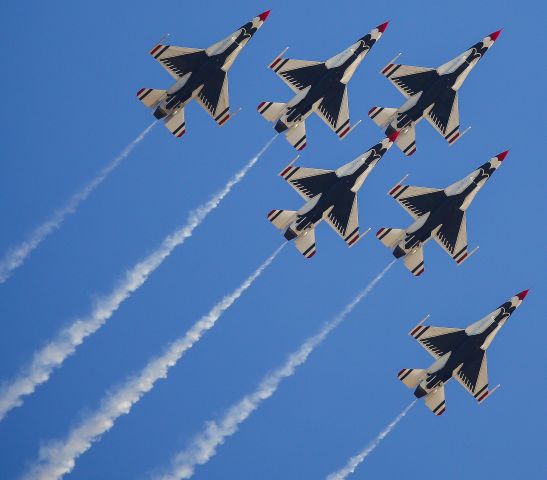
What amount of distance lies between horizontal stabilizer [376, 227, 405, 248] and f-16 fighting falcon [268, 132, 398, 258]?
9.09ft

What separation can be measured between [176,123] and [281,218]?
8425mm

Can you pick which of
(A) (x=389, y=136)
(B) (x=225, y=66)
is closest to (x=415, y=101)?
(A) (x=389, y=136)

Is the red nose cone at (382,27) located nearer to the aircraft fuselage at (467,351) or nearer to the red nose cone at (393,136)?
the red nose cone at (393,136)

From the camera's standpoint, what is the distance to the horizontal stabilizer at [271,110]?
113500 millimetres

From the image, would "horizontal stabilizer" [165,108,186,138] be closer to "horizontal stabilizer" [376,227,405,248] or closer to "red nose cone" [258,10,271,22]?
"red nose cone" [258,10,271,22]

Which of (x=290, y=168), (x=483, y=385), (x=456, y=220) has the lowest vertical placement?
(x=483, y=385)

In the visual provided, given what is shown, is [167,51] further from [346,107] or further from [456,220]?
[456,220]

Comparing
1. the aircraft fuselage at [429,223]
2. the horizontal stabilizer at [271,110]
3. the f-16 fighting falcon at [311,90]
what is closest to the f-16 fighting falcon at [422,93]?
the f-16 fighting falcon at [311,90]

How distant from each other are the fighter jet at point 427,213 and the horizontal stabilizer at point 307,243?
3.91 m

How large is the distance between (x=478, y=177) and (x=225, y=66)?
53.9 ft

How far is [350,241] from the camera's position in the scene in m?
115

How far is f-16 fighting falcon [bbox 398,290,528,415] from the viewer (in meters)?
114

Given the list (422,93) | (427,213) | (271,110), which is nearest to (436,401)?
(427,213)

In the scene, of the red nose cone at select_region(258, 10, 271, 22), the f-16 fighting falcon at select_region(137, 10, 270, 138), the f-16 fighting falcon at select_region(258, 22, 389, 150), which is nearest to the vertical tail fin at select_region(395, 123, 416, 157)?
the f-16 fighting falcon at select_region(258, 22, 389, 150)
